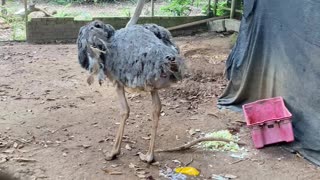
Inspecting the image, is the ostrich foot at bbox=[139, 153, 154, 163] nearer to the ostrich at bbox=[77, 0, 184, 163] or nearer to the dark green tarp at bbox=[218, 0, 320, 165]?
the ostrich at bbox=[77, 0, 184, 163]

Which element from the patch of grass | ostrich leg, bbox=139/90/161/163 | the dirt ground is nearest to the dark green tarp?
the dirt ground

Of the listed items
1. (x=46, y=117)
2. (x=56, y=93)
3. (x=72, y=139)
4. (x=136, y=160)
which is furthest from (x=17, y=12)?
(x=136, y=160)

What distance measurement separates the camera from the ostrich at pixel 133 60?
356cm

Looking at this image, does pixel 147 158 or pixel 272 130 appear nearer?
pixel 147 158

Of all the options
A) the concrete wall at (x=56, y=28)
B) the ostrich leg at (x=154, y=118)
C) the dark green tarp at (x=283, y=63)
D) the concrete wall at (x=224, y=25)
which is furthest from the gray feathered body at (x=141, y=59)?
the concrete wall at (x=224, y=25)

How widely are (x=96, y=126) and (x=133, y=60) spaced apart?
4.21 feet

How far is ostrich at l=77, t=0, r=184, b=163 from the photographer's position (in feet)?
11.7

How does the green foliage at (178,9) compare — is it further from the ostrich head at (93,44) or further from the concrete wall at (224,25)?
the ostrich head at (93,44)

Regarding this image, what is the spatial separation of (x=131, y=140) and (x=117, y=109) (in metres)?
0.87

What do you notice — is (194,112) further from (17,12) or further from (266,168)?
(17,12)

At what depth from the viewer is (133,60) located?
12.1 ft

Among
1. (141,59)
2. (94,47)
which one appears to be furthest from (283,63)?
(94,47)

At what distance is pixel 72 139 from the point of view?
4.38m

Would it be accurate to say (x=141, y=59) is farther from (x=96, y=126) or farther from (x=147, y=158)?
(x=96, y=126)
